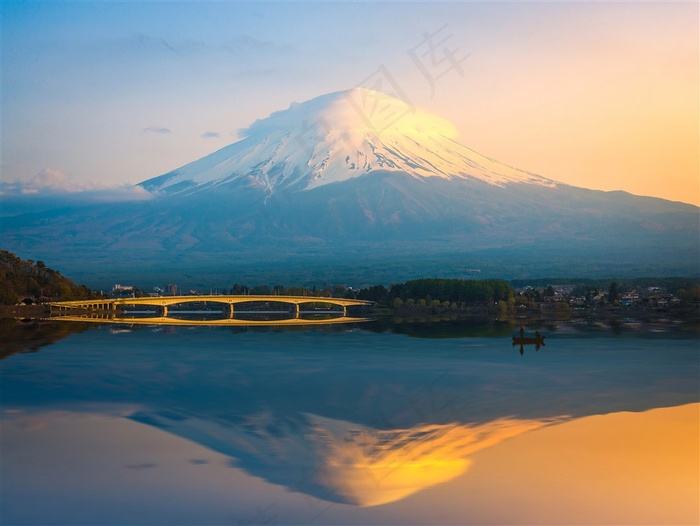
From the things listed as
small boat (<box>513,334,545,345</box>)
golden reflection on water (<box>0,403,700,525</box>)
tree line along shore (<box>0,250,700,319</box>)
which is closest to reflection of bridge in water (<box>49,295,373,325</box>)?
tree line along shore (<box>0,250,700,319</box>)

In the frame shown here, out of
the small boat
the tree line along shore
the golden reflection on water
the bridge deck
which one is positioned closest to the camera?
the golden reflection on water

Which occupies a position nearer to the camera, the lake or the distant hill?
the lake

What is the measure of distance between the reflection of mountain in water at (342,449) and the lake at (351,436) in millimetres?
50

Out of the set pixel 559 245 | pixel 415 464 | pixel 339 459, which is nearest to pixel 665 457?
pixel 415 464

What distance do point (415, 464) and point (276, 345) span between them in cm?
2169

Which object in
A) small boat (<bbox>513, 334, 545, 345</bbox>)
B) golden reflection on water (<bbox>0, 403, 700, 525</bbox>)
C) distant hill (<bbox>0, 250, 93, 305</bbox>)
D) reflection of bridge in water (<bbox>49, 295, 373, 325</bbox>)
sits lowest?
golden reflection on water (<bbox>0, 403, 700, 525</bbox>)

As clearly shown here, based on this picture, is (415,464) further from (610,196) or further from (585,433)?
(610,196)

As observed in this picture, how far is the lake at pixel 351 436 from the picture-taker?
570 inches

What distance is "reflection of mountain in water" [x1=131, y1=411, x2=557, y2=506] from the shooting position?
15477 millimetres

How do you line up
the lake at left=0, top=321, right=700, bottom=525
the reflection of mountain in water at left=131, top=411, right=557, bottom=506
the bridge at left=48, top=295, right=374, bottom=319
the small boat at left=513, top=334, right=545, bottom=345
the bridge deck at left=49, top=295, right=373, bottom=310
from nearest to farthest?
the lake at left=0, top=321, right=700, bottom=525, the reflection of mountain in water at left=131, top=411, right=557, bottom=506, the small boat at left=513, top=334, right=545, bottom=345, the bridge at left=48, top=295, right=374, bottom=319, the bridge deck at left=49, top=295, right=373, bottom=310

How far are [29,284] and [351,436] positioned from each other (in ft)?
142

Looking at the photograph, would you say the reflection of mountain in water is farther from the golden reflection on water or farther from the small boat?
the small boat

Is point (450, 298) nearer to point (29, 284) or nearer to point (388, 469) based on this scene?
point (29, 284)

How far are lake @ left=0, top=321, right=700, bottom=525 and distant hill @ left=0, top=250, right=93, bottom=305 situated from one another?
69.4ft
